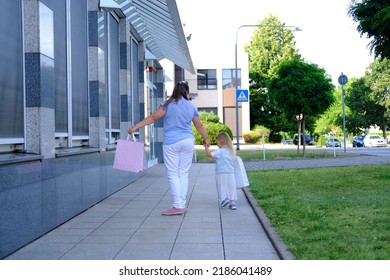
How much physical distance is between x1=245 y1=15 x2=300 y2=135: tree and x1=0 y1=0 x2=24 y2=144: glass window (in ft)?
186

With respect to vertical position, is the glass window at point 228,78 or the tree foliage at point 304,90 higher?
the glass window at point 228,78

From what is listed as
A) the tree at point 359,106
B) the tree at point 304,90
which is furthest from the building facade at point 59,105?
the tree at point 359,106

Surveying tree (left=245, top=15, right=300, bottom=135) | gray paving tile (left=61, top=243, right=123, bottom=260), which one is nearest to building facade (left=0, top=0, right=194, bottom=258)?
gray paving tile (left=61, top=243, right=123, bottom=260)

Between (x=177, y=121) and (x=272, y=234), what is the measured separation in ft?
8.18

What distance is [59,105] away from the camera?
830cm

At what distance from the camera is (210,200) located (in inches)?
414

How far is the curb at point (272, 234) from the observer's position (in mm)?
5512

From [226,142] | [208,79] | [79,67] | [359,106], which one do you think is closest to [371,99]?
[359,106]

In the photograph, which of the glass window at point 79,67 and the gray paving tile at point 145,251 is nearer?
the gray paving tile at point 145,251

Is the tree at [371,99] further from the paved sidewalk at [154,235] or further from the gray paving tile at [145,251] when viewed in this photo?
the gray paving tile at [145,251]

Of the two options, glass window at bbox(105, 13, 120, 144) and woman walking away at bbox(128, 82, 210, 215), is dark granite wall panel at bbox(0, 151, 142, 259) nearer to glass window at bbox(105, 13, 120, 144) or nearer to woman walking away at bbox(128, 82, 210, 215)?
woman walking away at bbox(128, 82, 210, 215)

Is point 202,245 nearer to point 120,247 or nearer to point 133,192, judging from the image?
point 120,247

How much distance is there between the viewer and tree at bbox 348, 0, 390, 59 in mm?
11515

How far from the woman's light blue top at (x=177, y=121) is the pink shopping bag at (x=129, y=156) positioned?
50 cm
